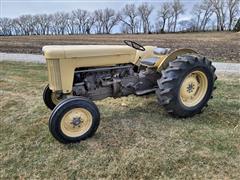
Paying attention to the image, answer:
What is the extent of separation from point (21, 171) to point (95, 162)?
0.82 metres

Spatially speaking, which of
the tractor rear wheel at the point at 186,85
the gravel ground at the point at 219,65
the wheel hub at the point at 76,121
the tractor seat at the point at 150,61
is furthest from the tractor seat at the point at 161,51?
the gravel ground at the point at 219,65

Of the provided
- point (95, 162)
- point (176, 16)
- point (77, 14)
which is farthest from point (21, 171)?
point (77, 14)

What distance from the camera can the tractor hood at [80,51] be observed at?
3.47m

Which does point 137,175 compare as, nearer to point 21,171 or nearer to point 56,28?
point 21,171

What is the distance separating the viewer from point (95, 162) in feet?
10.2

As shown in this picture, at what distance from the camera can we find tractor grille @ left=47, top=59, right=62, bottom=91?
3.50 metres

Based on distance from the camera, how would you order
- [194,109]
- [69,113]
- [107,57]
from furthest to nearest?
1. [194,109]
2. [107,57]
3. [69,113]

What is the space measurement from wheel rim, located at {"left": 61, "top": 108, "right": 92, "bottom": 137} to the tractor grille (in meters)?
0.44

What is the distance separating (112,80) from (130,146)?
1147 mm

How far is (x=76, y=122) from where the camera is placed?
351 cm

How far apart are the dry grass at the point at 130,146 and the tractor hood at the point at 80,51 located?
1089 millimetres

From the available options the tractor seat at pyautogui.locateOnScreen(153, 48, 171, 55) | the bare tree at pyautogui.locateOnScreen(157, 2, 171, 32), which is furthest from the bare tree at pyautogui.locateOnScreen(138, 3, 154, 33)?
the tractor seat at pyautogui.locateOnScreen(153, 48, 171, 55)

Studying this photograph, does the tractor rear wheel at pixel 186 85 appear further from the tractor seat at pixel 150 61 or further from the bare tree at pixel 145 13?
the bare tree at pixel 145 13

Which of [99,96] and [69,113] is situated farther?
[99,96]
